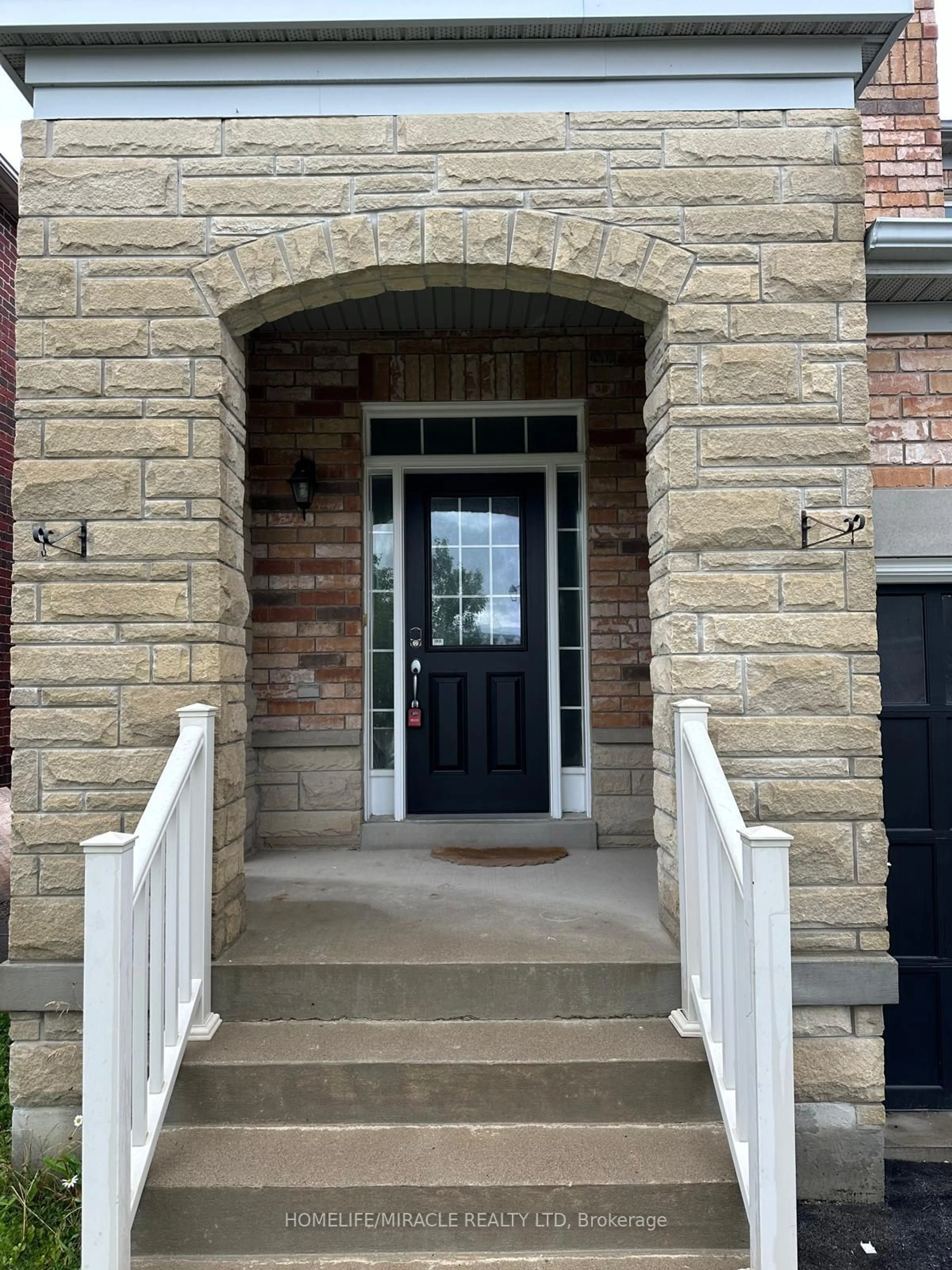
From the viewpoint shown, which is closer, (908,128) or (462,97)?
(462,97)

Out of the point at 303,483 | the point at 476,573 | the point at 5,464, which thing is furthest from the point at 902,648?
the point at 5,464

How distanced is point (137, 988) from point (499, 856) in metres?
2.30

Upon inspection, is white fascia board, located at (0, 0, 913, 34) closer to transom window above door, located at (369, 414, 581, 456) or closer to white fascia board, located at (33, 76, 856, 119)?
white fascia board, located at (33, 76, 856, 119)

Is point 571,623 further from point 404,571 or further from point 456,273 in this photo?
point 456,273

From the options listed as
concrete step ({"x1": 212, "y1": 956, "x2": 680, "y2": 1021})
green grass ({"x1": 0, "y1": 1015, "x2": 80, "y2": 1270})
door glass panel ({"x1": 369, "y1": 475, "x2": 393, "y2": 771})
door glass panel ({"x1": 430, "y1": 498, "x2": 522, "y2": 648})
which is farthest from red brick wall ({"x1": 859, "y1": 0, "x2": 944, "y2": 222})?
green grass ({"x1": 0, "y1": 1015, "x2": 80, "y2": 1270})

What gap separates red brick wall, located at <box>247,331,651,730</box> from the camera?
4.58m

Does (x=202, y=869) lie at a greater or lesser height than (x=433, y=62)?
lesser

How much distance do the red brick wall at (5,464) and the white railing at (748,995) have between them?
5699mm

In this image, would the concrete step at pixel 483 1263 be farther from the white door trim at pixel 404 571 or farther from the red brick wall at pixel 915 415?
the red brick wall at pixel 915 415

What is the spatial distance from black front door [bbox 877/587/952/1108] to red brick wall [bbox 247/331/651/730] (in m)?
1.29

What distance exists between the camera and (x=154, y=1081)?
7.72ft

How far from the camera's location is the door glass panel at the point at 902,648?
140 inches

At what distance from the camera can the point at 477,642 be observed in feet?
15.6

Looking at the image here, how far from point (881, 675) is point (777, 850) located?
5.97 feet
